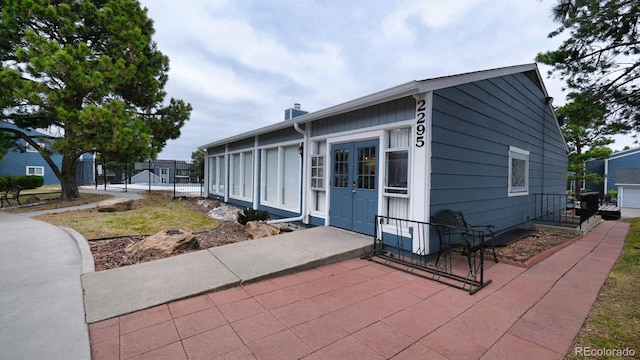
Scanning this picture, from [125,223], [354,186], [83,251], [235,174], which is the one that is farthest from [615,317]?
[235,174]

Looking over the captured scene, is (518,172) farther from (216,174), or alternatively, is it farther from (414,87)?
(216,174)

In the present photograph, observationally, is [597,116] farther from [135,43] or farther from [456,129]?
[135,43]

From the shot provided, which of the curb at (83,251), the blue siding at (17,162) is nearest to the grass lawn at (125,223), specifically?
the curb at (83,251)

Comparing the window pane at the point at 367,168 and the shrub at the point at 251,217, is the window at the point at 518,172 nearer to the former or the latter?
the window pane at the point at 367,168

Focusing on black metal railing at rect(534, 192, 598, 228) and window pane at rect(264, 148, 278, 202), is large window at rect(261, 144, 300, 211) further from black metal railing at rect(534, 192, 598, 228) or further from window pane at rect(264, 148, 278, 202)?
black metal railing at rect(534, 192, 598, 228)

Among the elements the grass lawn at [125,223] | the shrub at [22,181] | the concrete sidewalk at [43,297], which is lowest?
the concrete sidewalk at [43,297]

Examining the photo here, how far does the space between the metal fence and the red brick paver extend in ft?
57.1

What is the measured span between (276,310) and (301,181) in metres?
4.17

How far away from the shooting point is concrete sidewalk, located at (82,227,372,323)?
2.81m

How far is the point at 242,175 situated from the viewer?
386 inches

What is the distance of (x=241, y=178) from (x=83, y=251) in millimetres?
5781

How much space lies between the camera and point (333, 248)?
14.4 ft

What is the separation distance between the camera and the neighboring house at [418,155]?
13.8 feet

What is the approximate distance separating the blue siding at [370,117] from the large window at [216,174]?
6966 millimetres
